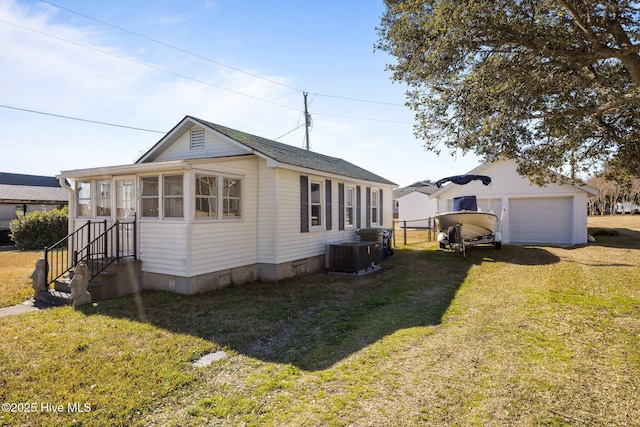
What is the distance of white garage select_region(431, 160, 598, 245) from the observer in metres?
16.2

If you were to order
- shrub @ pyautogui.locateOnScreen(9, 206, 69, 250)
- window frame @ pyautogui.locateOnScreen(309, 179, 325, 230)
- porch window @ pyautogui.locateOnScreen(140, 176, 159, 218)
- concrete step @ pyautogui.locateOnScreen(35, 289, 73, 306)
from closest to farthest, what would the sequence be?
concrete step @ pyautogui.locateOnScreen(35, 289, 73, 306)
porch window @ pyautogui.locateOnScreen(140, 176, 159, 218)
window frame @ pyautogui.locateOnScreen(309, 179, 325, 230)
shrub @ pyautogui.locateOnScreen(9, 206, 69, 250)

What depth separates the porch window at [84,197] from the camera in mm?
9672

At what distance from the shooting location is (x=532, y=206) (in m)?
17.1

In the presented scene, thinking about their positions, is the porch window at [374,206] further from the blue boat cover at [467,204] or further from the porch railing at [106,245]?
the porch railing at [106,245]

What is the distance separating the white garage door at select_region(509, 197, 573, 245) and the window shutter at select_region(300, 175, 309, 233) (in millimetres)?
12157

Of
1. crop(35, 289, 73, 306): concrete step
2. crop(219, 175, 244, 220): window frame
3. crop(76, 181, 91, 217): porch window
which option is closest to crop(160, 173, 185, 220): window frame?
crop(219, 175, 244, 220): window frame

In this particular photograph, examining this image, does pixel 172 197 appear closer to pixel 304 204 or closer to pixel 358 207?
pixel 304 204

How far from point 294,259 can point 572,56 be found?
26.0 feet

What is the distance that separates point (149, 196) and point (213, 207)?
1.59 m

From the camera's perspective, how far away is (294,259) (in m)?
10.3

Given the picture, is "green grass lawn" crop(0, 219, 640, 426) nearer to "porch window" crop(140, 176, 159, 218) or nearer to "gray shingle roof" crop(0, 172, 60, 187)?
"porch window" crop(140, 176, 159, 218)

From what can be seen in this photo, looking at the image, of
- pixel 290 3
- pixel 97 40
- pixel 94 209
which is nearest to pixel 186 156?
pixel 94 209

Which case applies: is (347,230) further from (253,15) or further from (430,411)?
(430,411)

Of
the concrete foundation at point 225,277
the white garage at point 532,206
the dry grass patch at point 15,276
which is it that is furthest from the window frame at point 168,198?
the white garage at point 532,206
